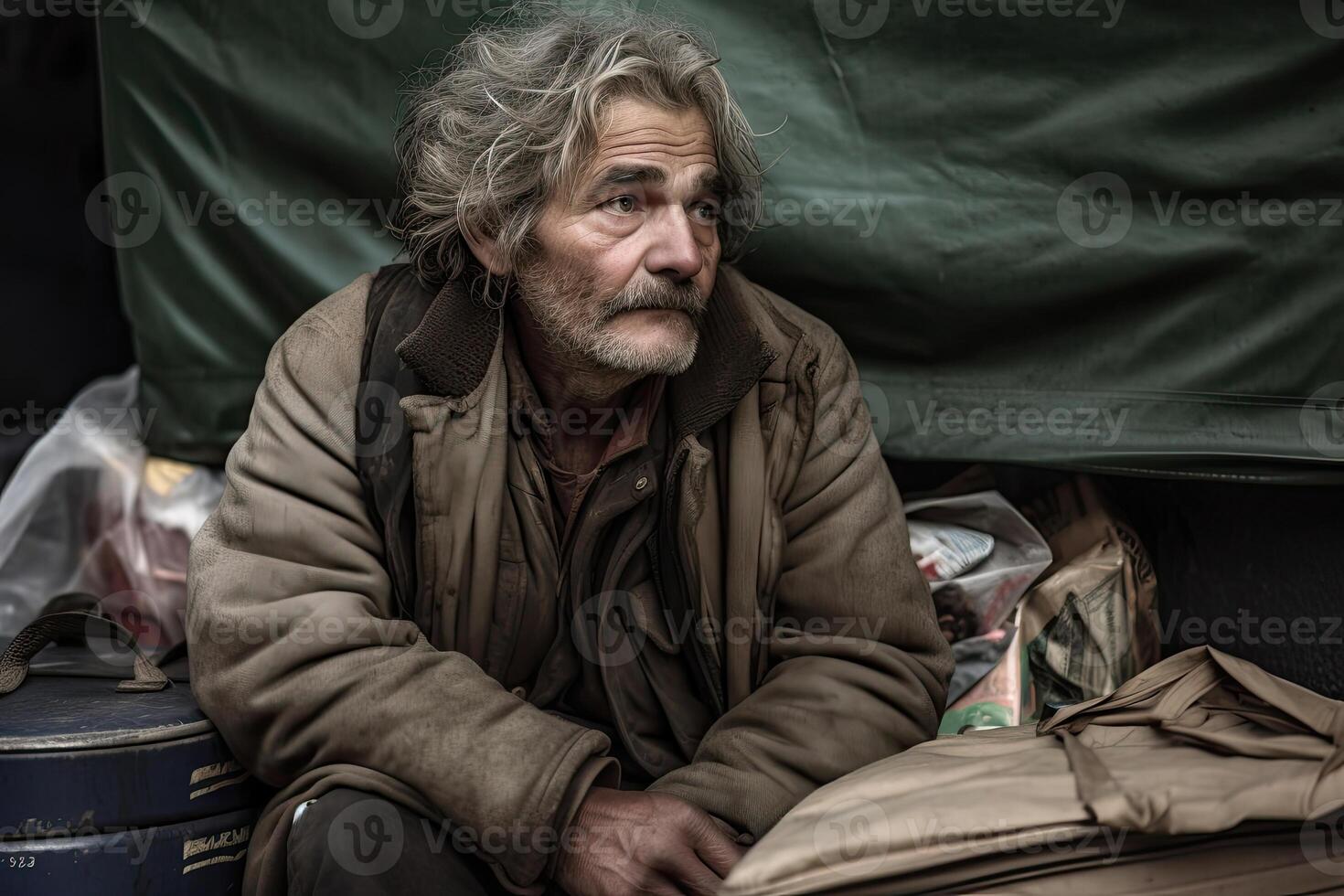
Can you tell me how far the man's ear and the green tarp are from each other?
568 millimetres

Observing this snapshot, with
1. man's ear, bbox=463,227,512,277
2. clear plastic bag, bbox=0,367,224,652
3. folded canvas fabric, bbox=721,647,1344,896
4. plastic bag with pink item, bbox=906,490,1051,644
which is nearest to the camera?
folded canvas fabric, bbox=721,647,1344,896

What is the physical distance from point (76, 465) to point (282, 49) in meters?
1.14

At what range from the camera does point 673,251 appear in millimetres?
2383

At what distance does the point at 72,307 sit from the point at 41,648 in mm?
1622

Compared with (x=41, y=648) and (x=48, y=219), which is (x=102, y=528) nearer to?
(x=41, y=648)

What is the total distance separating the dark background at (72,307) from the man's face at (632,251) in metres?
0.99

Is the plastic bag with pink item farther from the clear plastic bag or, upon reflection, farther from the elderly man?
the clear plastic bag

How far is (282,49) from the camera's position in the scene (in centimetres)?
301

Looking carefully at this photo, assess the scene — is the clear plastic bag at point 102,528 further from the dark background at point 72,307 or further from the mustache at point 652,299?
the mustache at point 652,299

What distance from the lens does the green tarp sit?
8.38ft

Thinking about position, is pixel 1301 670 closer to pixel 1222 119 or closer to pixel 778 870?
pixel 1222 119

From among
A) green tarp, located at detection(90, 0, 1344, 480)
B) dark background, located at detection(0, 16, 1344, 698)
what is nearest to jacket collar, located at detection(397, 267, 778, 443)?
green tarp, located at detection(90, 0, 1344, 480)

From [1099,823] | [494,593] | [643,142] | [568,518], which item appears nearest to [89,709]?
[494,593]

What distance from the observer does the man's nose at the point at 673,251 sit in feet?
7.81
